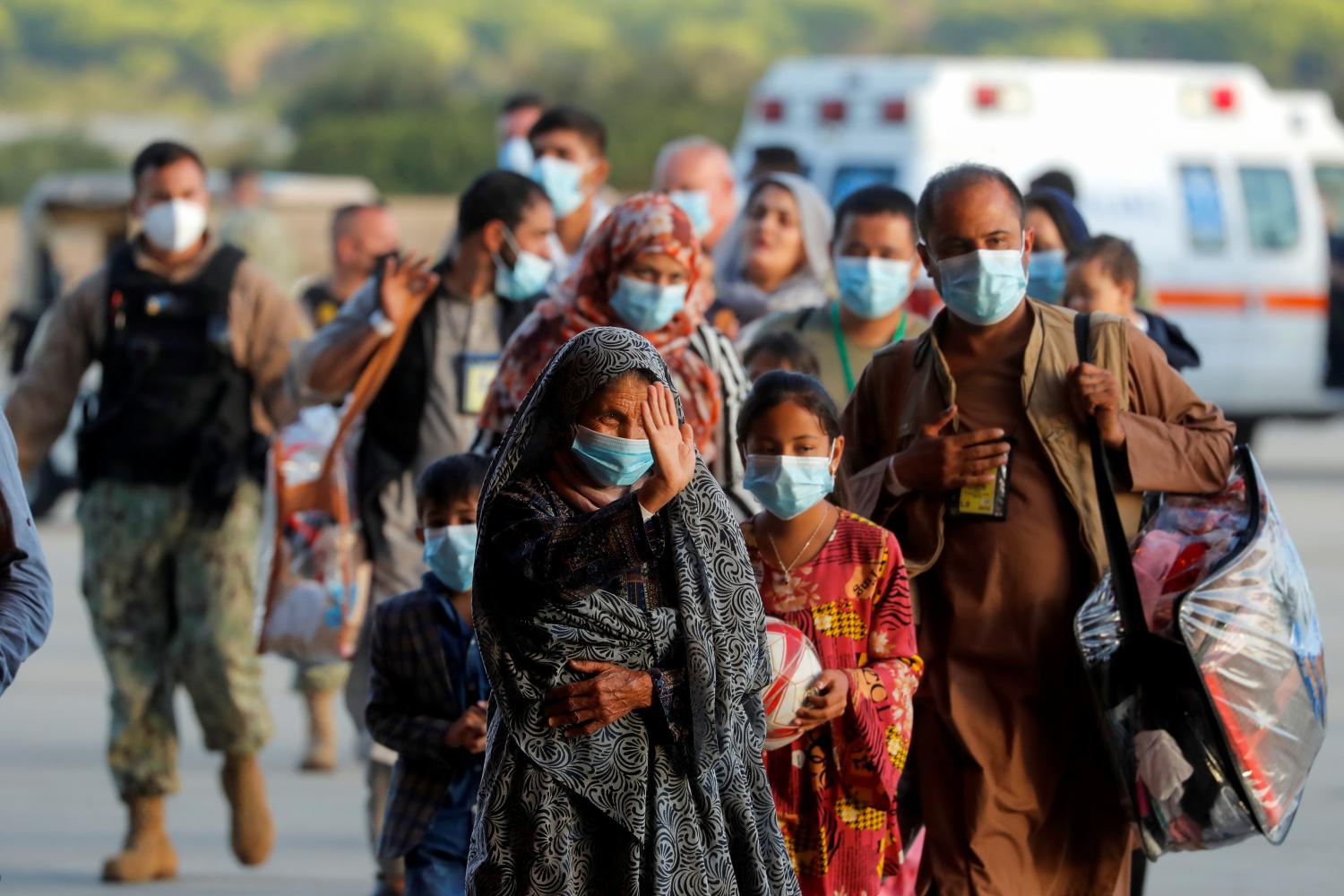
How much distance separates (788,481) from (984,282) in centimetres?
60

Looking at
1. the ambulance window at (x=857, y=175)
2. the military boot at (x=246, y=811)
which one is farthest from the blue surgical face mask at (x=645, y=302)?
the ambulance window at (x=857, y=175)

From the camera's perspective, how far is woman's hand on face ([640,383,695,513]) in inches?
154

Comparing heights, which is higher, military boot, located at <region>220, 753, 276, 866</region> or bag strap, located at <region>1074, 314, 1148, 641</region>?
bag strap, located at <region>1074, 314, 1148, 641</region>

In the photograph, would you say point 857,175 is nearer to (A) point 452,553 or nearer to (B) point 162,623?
(B) point 162,623

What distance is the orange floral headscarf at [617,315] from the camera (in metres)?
5.78

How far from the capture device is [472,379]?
22.5ft

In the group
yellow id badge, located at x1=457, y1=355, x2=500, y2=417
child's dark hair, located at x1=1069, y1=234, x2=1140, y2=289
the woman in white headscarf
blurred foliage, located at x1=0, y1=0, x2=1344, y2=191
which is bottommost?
yellow id badge, located at x1=457, y1=355, x2=500, y2=417

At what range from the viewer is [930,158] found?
15.9 metres

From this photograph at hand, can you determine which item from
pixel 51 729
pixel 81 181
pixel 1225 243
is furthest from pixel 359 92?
pixel 51 729

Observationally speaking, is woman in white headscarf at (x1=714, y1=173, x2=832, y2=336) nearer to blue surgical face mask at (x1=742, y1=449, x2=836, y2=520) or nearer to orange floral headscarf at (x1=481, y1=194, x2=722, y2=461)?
orange floral headscarf at (x1=481, y1=194, x2=722, y2=461)

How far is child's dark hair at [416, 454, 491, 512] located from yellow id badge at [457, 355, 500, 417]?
4.42ft

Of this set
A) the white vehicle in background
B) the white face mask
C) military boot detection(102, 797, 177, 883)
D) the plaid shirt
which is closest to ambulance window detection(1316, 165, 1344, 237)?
the white vehicle in background

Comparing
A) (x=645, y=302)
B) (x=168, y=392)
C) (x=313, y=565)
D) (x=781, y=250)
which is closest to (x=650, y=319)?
(x=645, y=302)

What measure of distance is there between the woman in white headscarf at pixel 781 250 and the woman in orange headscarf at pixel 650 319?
6.74 feet
